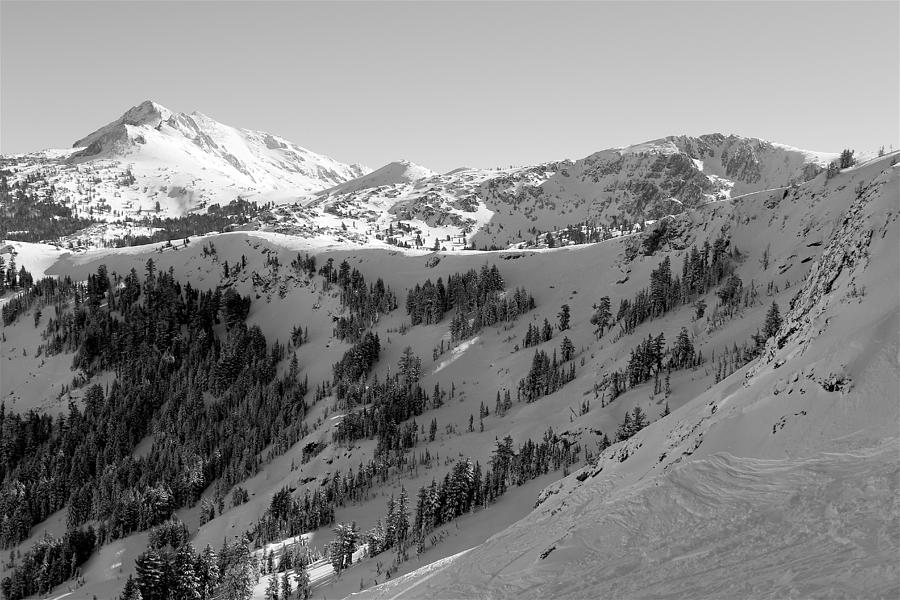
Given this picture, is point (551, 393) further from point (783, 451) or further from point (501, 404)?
point (783, 451)

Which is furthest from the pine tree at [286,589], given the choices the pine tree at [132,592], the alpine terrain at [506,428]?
the pine tree at [132,592]

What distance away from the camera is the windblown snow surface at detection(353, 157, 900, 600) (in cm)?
1889

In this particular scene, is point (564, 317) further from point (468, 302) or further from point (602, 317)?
point (468, 302)

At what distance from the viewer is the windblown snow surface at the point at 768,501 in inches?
744

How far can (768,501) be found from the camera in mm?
22156

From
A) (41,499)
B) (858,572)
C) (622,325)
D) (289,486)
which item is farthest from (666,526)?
(41,499)

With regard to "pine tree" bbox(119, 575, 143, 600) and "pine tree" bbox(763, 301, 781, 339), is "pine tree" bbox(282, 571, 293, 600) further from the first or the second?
"pine tree" bbox(763, 301, 781, 339)

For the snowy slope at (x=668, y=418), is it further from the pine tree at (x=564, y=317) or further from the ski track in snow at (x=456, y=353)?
the pine tree at (x=564, y=317)

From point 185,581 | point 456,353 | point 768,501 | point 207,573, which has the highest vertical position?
point 768,501

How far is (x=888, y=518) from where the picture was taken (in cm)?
1833

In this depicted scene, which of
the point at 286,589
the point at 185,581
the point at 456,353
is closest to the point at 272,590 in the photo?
the point at 286,589

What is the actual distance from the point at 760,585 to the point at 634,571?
195 inches

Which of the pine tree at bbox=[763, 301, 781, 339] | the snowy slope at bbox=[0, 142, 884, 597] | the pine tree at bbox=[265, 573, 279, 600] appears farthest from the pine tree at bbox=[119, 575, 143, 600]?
the pine tree at bbox=[763, 301, 781, 339]

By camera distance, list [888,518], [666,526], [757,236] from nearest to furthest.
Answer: [888,518] < [666,526] < [757,236]
